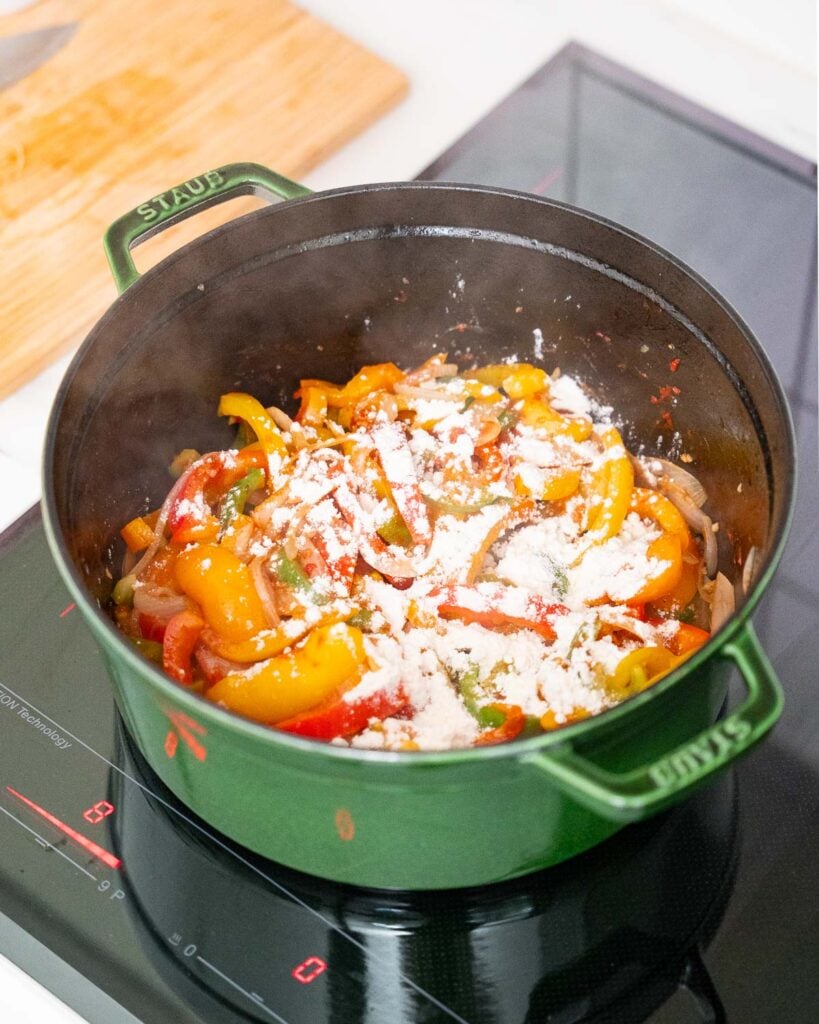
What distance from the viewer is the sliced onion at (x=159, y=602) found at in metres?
1.28

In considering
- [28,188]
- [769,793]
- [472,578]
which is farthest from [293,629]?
[28,188]

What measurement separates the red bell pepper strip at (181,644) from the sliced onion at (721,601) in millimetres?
542

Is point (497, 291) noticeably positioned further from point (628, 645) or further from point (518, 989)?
point (518, 989)

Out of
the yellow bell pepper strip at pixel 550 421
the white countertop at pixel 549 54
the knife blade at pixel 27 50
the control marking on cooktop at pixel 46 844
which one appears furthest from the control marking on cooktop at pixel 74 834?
the knife blade at pixel 27 50

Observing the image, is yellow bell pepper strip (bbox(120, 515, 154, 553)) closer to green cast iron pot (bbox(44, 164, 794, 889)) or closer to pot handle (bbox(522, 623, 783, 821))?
green cast iron pot (bbox(44, 164, 794, 889))

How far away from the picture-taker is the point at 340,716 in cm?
113

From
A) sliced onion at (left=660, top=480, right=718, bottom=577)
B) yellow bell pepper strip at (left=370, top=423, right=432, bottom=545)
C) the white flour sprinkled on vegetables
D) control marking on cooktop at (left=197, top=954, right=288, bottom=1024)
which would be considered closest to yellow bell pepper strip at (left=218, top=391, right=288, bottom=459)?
the white flour sprinkled on vegetables

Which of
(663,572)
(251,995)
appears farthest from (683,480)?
(251,995)

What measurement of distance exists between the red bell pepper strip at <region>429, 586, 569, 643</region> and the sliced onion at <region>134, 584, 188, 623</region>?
0.27 metres

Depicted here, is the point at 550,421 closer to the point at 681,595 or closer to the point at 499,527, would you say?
the point at 499,527

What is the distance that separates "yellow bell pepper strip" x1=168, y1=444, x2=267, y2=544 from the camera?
138 centimetres

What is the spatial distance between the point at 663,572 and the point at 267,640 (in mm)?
428

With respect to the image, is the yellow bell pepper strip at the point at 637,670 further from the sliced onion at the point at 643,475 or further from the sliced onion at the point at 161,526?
the sliced onion at the point at 161,526

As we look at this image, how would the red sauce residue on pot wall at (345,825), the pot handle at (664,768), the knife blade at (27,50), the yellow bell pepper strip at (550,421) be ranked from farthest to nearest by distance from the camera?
1. the knife blade at (27,50)
2. the yellow bell pepper strip at (550,421)
3. the red sauce residue on pot wall at (345,825)
4. the pot handle at (664,768)
